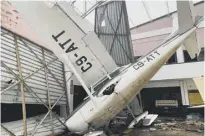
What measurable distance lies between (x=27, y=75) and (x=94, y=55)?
1867 mm

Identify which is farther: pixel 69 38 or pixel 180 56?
pixel 180 56

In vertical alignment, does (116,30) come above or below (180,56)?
above

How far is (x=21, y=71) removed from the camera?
4957mm

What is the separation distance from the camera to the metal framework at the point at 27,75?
15.3 ft

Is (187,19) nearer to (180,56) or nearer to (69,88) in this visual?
(69,88)

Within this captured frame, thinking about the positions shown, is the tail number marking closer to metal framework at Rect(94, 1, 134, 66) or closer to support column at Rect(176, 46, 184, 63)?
metal framework at Rect(94, 1, 134, 66)

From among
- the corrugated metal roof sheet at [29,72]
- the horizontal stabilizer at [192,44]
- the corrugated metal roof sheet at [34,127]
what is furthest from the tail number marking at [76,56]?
the horizontal stabilizer at [192,44]

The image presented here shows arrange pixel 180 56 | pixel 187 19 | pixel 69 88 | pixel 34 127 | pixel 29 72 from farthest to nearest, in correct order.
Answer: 1. pixel 180 56
2. pixel 69 88
3. pixel 29 72
4. pixel 34 127
5. pixel 187 19

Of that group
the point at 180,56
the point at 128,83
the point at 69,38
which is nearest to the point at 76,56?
the point at 69,38

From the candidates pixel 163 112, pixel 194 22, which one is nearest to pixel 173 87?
pixel 163 112

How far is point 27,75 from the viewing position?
17.6 feet

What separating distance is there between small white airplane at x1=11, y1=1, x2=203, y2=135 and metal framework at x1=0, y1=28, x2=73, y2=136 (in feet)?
3.15

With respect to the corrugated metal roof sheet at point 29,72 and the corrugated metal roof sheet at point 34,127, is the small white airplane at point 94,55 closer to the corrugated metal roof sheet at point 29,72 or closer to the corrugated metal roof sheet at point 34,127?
the corrugated metal roof sheet at point 34,127

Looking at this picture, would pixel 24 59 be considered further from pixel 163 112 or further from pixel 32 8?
pixel 163 112
